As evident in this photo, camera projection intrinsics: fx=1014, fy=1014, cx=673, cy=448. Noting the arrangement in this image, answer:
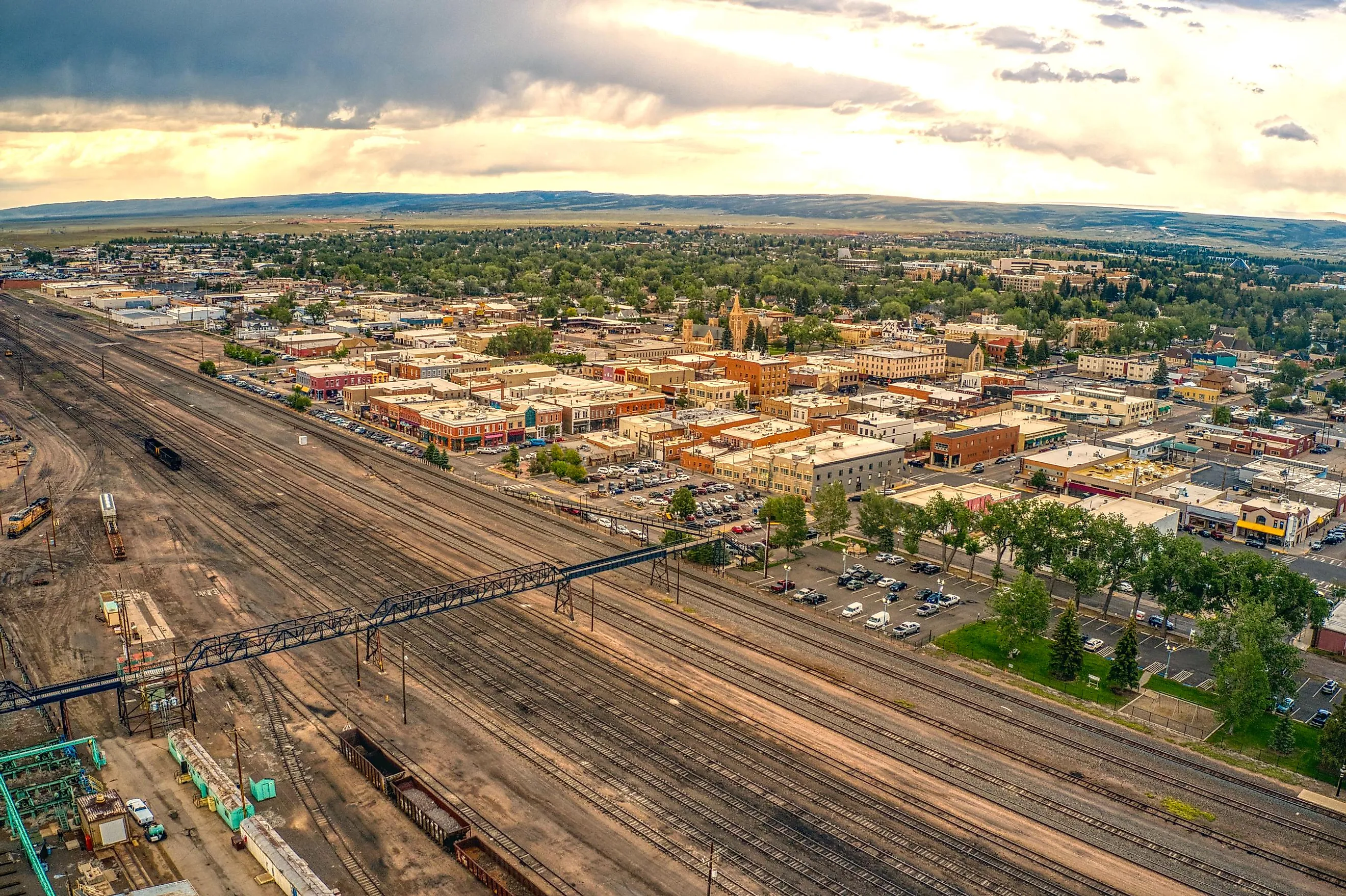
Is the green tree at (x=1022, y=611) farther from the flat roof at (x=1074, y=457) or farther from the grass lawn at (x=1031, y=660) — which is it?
the flat roof at (x=1074, y=457)

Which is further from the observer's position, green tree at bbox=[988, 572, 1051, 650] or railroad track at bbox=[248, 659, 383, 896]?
green tree at bbox=[988, 572, 1051, 650]

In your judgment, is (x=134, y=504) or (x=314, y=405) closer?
(x=134, y=504)

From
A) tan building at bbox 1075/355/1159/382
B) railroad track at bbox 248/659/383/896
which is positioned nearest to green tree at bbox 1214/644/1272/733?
railroad track at bbox 248/659/383/896

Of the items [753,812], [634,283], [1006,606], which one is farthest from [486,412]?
[634,283]

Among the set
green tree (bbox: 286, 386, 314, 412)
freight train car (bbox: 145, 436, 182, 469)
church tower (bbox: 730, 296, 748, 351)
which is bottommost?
freight train car (bbox: 145, 436, 182, 469)

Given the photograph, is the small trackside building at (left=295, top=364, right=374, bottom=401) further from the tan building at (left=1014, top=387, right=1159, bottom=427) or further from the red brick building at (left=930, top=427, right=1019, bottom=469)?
the tan building at (left=1014, top=387, right=1159, bottom=427)

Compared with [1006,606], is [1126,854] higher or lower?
lower

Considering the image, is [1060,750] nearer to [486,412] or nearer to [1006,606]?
[1006,606]

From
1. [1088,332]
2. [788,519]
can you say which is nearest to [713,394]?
[788,519]
